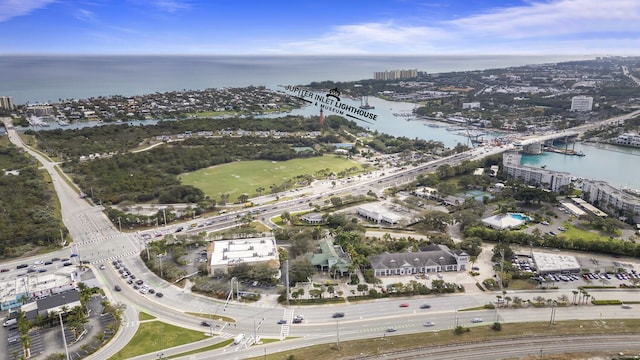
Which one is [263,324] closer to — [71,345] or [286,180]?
[71,345]

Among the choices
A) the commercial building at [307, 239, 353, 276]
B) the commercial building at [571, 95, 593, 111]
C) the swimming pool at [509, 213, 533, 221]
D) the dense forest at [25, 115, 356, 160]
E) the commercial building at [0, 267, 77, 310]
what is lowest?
the commercial building at [0, 267, 77, 310]

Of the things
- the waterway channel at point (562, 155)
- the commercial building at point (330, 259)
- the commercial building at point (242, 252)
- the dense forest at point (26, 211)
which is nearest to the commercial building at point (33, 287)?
the dense forest at point (26, 211)

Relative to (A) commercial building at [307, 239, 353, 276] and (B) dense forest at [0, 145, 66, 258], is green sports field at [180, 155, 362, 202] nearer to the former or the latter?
(B) dense forest at [0, 145, 66, 258]

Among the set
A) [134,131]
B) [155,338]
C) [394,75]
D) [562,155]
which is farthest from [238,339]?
[394,75]

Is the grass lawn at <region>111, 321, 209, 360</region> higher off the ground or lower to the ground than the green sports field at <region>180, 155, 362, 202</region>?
lower

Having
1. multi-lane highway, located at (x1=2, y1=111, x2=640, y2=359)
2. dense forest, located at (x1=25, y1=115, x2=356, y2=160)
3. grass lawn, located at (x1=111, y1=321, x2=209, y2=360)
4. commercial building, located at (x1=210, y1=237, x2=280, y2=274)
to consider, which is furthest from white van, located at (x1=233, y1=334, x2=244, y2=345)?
dense forest, located at (x1=25, y1=115, x2=356, y2=160)

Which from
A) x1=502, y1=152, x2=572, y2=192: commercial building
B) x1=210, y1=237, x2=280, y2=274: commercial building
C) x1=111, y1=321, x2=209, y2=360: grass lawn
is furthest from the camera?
x1=502, y1=152, x2=572, y2=192: commercial building

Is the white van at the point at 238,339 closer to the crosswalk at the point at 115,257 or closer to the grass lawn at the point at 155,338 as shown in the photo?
the grass lawn at the point at 155,338
